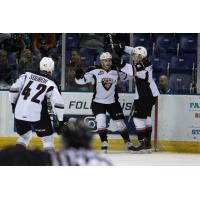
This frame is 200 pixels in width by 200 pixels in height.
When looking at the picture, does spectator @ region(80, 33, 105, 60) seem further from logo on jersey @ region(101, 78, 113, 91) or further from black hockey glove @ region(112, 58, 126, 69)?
logo on jersey @ region(101, 78, 113, 91)

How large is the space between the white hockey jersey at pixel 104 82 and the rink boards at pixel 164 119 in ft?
0.73

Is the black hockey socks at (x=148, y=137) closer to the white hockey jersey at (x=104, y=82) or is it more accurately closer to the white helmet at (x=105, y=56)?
the white hockey jersey at (x=104, y=82)

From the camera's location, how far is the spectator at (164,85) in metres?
9.35

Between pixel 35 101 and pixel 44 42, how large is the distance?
1671mm

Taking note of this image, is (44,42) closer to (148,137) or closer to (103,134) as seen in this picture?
(103,134)

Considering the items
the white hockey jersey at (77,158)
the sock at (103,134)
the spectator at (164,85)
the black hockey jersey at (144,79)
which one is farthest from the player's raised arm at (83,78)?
the white hockey jersey at (77,158)

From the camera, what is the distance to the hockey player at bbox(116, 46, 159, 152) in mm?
8922

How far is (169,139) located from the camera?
9148 mm

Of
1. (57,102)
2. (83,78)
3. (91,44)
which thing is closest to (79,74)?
A: (83,78)

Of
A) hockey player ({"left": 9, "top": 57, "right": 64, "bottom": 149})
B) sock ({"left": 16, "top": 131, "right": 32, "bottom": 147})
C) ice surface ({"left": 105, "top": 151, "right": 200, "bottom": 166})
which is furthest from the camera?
sock ({"left": 16, "top": 131, "right": 32, "bottom": 147})

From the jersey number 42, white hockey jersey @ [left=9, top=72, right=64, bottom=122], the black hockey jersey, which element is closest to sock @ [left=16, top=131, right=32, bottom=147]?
white hockey jersey @ [left=9, top=72, right=64, bottom=122]

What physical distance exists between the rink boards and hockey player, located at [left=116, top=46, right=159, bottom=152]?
0.21 meters

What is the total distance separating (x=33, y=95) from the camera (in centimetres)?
798
